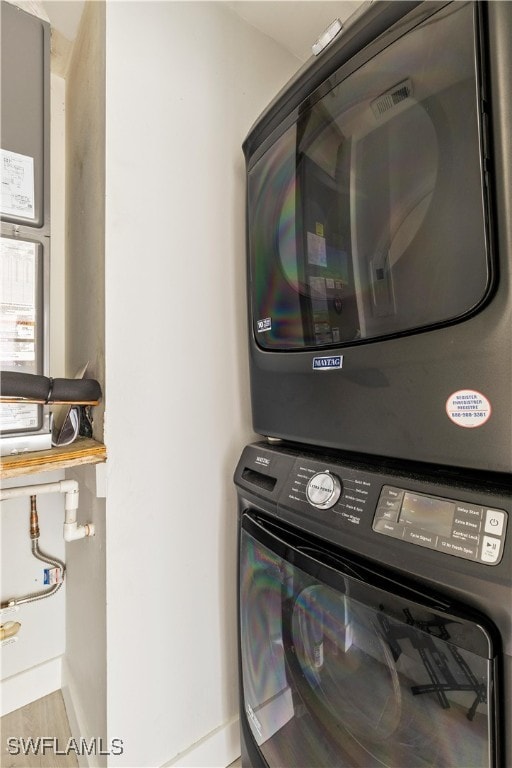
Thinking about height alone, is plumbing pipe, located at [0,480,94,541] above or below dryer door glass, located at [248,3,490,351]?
below

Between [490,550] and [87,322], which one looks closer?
[490,550]

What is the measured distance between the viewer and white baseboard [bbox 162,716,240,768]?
950 millimetres

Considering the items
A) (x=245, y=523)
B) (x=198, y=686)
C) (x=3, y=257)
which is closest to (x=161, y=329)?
(x=3, y=257)

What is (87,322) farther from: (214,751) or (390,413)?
(214,751)

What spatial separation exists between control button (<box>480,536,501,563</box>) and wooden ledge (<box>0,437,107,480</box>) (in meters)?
0.74

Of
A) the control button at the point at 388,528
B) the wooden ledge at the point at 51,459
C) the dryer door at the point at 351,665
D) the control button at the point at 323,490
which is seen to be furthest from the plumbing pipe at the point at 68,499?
the control button at the point at 388,528

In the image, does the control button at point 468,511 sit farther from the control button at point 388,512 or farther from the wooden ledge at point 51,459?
the wooden ledge at point 51,459

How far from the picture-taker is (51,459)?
0.78 m

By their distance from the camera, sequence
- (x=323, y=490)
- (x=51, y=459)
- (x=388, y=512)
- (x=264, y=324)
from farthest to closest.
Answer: (x=264, y=324), (x=51, y=459), (x=323, y=490), (x=388, y=512)

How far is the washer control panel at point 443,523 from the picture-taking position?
415 mm

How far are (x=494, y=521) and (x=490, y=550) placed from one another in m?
0.03

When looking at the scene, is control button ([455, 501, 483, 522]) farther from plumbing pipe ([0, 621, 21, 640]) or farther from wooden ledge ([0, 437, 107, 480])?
plumbing pipe ([0, 621, 21, 640])

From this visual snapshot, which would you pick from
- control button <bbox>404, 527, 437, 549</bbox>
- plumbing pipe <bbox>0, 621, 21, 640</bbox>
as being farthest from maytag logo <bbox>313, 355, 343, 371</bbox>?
plumbing pipe <bbox>0, 621, 21, 640</bbox>

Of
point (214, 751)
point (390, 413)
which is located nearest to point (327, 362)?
point (390, 413)
